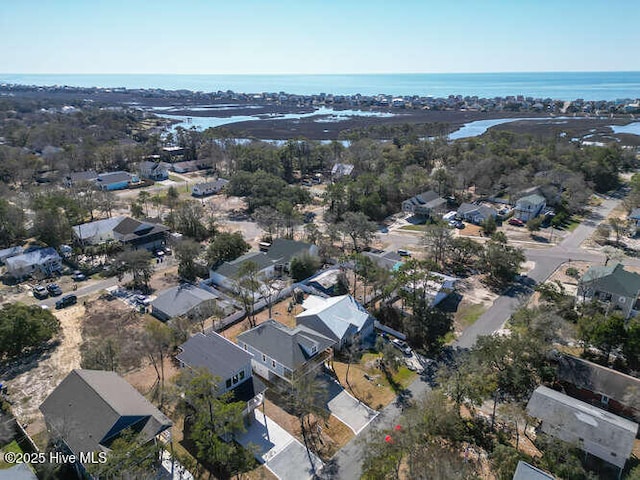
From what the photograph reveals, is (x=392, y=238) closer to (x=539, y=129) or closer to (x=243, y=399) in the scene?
(x=243, y=399)

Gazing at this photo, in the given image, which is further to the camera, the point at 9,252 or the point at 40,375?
the point at 9,252

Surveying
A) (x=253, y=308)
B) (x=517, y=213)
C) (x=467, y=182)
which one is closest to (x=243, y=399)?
(x=253, y=308)

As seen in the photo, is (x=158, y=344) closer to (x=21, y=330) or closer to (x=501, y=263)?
(x=21, y=330)

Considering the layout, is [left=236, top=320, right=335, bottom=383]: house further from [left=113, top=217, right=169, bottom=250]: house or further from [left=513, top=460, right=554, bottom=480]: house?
[left=113, top=217, right=169, bottom=250]: house

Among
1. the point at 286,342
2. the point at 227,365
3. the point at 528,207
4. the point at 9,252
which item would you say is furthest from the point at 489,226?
the point at 9,252

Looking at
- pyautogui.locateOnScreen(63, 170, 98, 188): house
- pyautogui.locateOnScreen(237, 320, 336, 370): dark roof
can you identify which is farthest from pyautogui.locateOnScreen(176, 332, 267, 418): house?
pyautogui.locateOnScreen(63, 170, 98, 188): house

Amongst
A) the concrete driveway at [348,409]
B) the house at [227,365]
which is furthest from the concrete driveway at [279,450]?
the concrete driveway at [348,409]

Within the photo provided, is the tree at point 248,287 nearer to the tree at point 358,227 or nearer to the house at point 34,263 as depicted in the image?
the tree at point 358,227

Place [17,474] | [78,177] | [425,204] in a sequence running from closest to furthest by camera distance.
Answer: [17,474] → [425,204] → [78,177]
